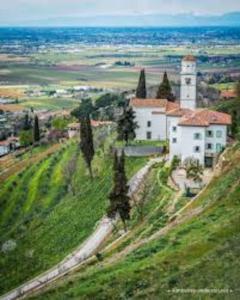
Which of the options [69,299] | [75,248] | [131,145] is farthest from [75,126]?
[69,299]

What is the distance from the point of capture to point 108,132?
258 ft

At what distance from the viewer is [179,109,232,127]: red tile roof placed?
57.2m

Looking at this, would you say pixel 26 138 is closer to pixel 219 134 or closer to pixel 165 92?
pixel 165 92

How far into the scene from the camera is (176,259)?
A: 3147 centimetres

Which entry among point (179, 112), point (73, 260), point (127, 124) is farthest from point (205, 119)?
point (73, 260)

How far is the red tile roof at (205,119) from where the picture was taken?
2254 inches

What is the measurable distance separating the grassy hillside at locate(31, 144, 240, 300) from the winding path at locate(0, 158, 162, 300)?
2.53 metres

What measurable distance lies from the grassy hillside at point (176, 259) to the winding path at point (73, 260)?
2533mm

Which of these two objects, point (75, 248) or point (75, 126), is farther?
point (75, 126)

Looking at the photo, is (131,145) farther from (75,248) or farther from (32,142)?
(32,142)

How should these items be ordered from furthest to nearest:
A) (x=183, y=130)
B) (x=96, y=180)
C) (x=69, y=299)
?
(x=96, y=180)
(x=183, y=130)
(x=69, y=299)

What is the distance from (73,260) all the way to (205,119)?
19.5 m

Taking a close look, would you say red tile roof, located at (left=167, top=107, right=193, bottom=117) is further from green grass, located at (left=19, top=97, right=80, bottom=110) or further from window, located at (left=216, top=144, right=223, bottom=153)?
green grass, located at (left=19, top=97, right=80, bottom=110)

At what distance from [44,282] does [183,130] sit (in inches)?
876
